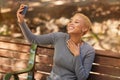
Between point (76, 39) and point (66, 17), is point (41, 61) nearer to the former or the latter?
point (76, 39)

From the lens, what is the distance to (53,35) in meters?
4.20

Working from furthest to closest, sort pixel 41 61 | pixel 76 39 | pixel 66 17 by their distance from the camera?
pixel 66 17 → pixel 41 61 → pixel 76 39

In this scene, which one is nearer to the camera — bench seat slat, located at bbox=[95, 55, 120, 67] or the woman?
the woman

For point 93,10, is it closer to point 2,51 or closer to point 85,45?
point 85,45

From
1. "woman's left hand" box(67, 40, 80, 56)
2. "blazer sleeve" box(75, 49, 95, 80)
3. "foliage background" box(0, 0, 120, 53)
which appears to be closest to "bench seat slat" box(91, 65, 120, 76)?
"blazer sleeve" box(75, 49, 95, 80)

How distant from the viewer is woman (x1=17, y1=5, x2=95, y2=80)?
12.8 ft

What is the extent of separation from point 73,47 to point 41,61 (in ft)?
2.21

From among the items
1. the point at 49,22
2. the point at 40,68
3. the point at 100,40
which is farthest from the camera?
the point at 49,22

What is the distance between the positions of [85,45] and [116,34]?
825 millimetres

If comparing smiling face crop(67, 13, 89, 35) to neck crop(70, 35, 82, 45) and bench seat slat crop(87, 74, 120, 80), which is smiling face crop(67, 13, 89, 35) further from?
bench seat slat crop(87, 74, 120, 80)

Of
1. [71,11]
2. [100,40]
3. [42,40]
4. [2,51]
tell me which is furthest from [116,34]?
[2,51]

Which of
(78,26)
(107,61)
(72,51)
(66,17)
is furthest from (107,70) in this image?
(66,17)

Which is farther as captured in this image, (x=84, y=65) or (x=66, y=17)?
(x=66, y=17)

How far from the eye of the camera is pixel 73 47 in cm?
398
